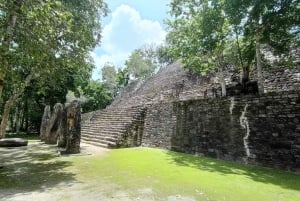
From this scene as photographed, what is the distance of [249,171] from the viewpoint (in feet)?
21.1

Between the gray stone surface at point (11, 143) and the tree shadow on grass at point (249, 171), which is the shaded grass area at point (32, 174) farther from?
the gray stone surface at point (11, 143)

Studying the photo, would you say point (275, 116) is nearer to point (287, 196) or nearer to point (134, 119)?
point (287, 196)

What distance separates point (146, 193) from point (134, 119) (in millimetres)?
8344

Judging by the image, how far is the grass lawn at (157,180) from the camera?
454 cm

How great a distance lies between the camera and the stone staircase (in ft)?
39.7

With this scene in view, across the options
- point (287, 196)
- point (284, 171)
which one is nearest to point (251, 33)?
point (284, 171)

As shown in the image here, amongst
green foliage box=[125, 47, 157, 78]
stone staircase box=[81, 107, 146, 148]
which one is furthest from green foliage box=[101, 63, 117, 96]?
stone staircase box=[81, 107, 146, 148]

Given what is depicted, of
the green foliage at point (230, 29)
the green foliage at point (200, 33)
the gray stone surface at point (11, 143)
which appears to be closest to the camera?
the green foliage at point (230, 29)

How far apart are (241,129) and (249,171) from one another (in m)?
1.57

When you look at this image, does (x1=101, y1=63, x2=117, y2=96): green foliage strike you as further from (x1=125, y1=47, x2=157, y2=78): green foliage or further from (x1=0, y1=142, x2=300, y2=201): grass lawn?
(x1=0, y1=142, x2=300, y2=201): grass lawn

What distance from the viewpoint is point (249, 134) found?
7402mm

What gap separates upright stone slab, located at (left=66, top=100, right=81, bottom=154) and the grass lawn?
75.7 inches

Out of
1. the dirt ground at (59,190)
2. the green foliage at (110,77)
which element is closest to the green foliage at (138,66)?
the green foliage at (110,77)

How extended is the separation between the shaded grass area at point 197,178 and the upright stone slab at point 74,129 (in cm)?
208
